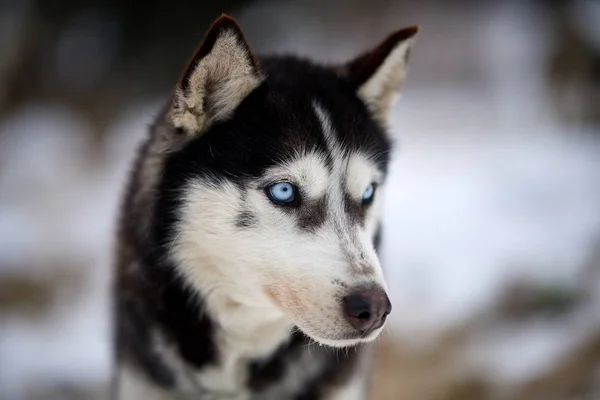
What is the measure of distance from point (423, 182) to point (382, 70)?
3683 mm

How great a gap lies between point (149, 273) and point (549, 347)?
2612mm

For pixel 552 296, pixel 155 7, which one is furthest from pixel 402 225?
pixel 155 7

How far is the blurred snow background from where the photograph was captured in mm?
4270

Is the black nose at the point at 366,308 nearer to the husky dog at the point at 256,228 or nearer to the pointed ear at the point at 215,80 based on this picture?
the husky dog at the point at 256,228

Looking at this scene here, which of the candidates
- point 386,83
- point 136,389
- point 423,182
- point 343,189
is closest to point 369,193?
point 343,189

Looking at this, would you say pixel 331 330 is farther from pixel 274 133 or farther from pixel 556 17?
pixel 556 17

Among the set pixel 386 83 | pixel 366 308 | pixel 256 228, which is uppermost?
pixel 386 83

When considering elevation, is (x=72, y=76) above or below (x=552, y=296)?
above

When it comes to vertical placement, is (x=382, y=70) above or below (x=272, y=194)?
above

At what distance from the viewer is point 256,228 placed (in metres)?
2.14

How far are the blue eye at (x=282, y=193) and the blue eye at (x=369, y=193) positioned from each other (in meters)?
A: 0.24

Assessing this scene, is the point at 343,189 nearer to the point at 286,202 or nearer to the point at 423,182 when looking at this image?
the point at 286,202

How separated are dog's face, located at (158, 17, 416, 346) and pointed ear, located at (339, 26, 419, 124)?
1.5 inches

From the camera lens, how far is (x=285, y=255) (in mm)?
2092
